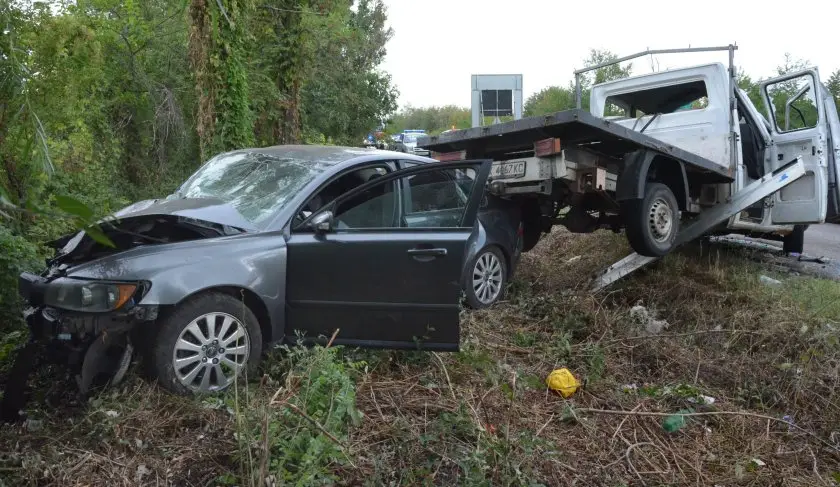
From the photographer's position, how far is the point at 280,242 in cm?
400

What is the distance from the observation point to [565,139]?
5656 mm

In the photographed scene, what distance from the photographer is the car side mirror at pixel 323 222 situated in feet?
13.3

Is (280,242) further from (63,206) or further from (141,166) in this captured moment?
(141,166)

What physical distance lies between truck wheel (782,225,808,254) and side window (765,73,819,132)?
1471 millimetres

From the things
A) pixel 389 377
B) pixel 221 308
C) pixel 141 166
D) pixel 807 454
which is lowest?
pixel 807 454

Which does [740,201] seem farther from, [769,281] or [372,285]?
[372,285]

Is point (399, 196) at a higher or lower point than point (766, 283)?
higher

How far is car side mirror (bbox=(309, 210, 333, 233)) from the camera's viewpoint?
13.3 ft

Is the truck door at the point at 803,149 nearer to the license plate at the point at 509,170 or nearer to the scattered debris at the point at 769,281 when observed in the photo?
the scattered debris at the point at 769,281

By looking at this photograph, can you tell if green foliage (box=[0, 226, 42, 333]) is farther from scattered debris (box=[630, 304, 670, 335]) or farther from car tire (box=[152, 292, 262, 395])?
scattered debris (box=[630, 304, 670, 335])

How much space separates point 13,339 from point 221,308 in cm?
188

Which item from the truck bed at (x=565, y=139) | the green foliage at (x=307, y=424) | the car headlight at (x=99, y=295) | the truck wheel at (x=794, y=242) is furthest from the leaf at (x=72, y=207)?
the truck wheel at (x=794, y=242)

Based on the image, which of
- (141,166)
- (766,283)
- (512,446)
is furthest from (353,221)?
(141,166)

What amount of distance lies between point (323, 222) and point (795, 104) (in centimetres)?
666
